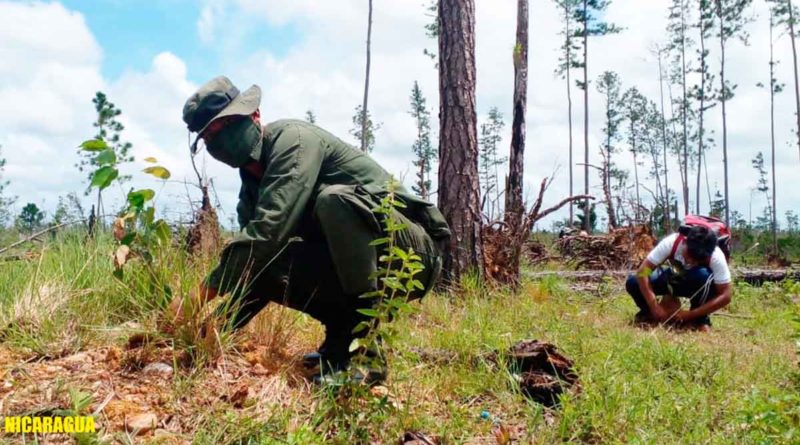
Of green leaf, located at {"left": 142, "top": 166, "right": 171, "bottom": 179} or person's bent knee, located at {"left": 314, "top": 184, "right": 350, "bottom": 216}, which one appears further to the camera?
green leaf, located at {"left": 142, "top": 166, "right": 171, "bottom": 179}

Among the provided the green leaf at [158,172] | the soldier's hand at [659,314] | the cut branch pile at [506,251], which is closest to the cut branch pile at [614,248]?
the cut branch pile at [506,251]

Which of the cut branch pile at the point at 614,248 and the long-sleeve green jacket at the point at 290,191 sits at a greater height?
the long-sleeve green jacket at the point at 290,191

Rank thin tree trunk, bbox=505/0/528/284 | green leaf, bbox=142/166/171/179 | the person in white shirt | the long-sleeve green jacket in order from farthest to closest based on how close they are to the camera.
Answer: thin tree trunk, bbox=505/0/528/284 → the person in white shirt → green leaf, bbox=142/166/171/179 → the long-sleeve green jacket

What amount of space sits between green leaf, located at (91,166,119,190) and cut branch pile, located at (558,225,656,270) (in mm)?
7992

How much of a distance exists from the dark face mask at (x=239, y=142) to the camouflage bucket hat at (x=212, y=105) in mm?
59

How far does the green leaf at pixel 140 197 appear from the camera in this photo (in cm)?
267

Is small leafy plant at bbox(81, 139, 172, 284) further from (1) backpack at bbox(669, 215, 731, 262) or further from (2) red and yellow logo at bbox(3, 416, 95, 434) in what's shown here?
(1) backpack at bbox(669, 215, 731, 262)

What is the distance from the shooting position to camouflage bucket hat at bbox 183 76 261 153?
250 cm

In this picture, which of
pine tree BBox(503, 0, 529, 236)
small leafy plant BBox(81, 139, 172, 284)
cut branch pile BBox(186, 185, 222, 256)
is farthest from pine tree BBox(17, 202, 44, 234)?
pine tree BBox(503, 0, 529, 236)

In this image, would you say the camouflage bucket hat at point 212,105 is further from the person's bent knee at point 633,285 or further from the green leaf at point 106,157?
the person's bent knee at point 633,285

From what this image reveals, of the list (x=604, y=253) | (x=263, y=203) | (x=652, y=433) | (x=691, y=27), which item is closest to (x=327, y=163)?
(x=263, y=203)

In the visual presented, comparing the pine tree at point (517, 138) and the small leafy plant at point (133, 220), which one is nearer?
the small leafy plant at point (133, 220)

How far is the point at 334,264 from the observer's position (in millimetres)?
2510

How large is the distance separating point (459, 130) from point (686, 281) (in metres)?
2.40
